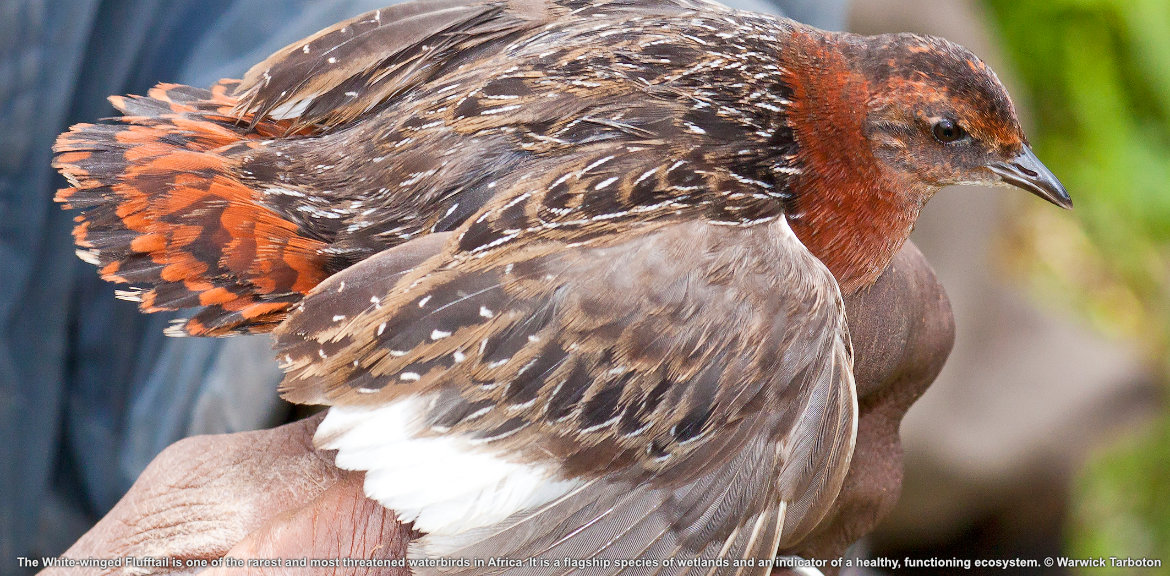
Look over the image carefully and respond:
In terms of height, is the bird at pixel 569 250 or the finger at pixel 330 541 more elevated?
the bird at pixel 569 250

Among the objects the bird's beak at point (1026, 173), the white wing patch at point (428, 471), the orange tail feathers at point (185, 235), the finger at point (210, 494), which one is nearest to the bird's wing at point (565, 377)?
the white wing patch at point (428, 471)

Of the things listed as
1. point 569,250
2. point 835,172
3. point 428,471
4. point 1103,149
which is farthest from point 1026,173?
point 1103,149

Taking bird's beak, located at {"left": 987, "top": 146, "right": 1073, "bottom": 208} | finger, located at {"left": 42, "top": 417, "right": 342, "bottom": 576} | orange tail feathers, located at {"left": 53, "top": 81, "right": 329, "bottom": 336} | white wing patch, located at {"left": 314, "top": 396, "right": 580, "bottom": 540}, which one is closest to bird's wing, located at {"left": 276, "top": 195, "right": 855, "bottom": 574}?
white wing patch, located at {"left": 314, "top": 396, "right": 580, "bottom": 540}

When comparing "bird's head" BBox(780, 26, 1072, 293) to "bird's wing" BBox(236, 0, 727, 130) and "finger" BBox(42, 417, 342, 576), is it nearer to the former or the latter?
"bird's wing" BBox(236, 0, 727, 130)

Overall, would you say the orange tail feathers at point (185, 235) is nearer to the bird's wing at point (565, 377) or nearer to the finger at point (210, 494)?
the bird's wing at point (565, 377)

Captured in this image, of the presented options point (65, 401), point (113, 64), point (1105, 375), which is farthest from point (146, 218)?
point (1105, 375)
